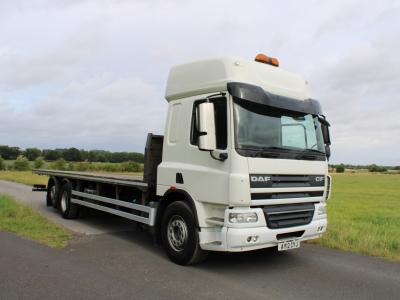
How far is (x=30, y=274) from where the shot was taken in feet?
17.3

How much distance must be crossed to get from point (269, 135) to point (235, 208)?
1.21 m

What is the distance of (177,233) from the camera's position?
623cm

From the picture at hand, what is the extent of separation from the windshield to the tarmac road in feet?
5.95

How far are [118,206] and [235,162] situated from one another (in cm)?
380

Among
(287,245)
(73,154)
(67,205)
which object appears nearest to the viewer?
(287,245)

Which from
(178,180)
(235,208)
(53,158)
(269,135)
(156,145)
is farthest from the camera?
(53,158)

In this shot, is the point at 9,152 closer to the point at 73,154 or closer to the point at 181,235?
the point at 73,154

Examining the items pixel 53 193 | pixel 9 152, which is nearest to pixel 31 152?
pixel 9 152

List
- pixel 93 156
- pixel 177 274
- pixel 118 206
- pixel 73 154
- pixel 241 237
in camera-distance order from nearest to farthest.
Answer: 1. pixel 241 237
2. pixel 177 274
3. pixel 118 206
4. pixel 93 156
5. pixel 73 154

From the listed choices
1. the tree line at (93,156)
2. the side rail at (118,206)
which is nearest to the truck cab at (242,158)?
the side rail at (118,206)

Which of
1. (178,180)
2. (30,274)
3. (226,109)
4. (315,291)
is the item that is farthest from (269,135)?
(30,274)

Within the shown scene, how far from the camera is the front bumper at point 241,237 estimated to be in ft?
17.1

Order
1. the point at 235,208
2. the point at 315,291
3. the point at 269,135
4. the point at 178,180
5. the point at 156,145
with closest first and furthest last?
the point at 315,291 → the point at 235,208 → the point at 269,135 → the point at 178,180 → the point at 156,145

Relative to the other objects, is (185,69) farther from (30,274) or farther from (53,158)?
(53,158)
